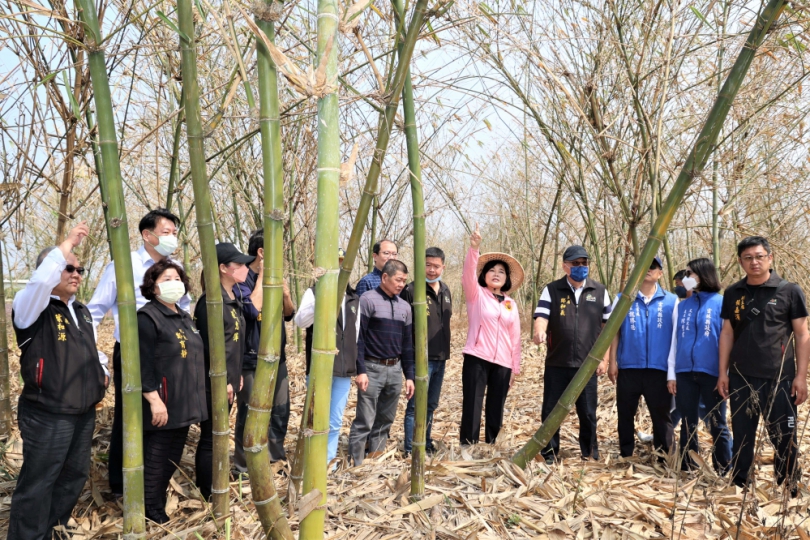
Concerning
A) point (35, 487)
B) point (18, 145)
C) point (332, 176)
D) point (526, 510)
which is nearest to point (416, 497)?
point (526, 510)

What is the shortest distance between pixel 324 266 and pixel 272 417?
2601 mm

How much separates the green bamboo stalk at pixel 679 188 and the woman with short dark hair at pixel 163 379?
1718 mm

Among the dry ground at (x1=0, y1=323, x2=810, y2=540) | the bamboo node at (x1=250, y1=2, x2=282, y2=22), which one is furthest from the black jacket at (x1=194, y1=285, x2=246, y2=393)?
the bamboo node at (x1=250, y1=2, x2=282, y2=22)

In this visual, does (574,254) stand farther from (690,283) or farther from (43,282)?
(43,282)

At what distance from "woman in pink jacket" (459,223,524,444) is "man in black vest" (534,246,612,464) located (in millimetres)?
245

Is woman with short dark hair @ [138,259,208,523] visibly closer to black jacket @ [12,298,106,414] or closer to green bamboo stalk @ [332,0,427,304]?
black jacket @ [12,298,106,414]

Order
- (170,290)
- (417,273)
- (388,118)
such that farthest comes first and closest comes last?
(170,290) < (417,273) < (388,118)

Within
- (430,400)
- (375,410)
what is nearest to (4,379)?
(375,410)

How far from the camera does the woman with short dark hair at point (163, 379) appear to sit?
9.74ft

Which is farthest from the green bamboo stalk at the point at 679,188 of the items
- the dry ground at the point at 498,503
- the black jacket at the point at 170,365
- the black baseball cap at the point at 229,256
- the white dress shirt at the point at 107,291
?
the white dress shirt at the point at 107,291

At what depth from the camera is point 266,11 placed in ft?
5.27

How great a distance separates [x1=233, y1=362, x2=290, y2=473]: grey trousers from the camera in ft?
12.2

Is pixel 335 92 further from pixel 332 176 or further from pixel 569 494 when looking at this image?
pixel 569 494

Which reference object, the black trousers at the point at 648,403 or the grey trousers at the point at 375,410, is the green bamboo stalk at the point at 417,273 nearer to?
the grey trousers at the point at 375,410
